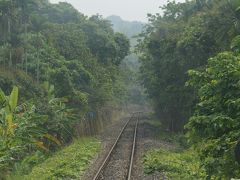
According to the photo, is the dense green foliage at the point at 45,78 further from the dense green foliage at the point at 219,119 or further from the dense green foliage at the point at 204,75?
the dense green foliage at the point at 219,119

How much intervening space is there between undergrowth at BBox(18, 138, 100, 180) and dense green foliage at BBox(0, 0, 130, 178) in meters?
0.91

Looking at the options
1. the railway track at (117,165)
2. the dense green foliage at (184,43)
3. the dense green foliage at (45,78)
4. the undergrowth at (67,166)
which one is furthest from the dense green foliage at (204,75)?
the dense green foliage at (45,78)

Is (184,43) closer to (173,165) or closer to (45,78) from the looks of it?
(45,78)

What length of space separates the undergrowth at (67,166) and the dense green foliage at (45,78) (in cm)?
91

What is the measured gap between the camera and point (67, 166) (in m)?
17.7

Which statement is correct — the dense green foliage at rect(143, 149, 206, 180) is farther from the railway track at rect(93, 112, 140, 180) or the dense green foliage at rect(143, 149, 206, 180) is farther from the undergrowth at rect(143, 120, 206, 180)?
the railway track at rect(93, 112, 140, 180)

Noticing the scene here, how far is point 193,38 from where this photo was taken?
25859 mm

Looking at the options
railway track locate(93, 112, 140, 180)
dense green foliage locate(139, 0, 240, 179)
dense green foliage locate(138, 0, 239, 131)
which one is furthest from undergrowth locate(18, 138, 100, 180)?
dense green foliage locate(138, 0, 239, 131)

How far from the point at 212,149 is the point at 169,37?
21.3 m

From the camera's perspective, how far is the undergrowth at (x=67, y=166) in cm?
1610

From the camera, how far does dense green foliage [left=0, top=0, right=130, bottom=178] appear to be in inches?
717

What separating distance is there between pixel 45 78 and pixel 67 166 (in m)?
12.6

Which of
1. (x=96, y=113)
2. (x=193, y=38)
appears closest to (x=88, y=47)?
(x=96, y=113)

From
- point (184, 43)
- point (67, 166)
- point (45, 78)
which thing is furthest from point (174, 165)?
point (45, 78)
